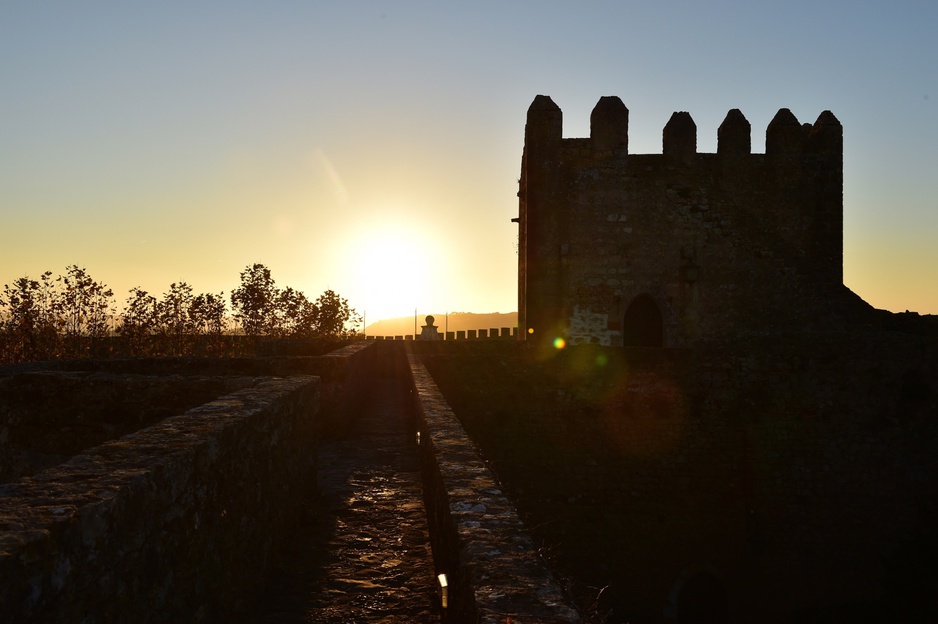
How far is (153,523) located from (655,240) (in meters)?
15.0

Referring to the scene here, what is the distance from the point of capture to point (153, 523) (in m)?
2.24

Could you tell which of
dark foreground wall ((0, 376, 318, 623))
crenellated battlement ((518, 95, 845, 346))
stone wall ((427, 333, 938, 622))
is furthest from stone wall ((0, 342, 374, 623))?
crenellated battlement ((518, 95, 845, 346))

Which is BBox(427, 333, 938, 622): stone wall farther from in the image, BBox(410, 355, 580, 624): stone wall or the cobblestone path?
BBox(410, 355, 580, 624): stone wall

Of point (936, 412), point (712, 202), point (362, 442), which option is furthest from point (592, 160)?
point (362, 442)

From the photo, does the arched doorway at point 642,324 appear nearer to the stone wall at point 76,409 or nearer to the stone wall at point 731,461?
the stone wall at point 731,461

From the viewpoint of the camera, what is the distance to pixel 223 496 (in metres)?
Result: 3.01

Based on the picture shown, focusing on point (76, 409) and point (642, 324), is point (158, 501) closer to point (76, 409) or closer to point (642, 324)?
point (76, 409)

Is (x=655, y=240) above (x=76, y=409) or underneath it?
above

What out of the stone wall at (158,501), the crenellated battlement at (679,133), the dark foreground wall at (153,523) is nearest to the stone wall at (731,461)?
the crenellated battlement at (679,133)

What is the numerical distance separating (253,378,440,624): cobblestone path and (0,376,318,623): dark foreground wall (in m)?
0.29

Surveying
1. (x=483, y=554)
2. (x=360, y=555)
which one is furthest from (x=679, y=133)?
(x=483, y=554)

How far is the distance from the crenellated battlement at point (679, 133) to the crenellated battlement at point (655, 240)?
0.08 ft

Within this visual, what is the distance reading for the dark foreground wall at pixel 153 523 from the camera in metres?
1.69

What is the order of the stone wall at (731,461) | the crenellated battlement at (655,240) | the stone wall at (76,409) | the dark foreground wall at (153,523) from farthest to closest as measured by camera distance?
the crenellated battlement at (655,240)
the stone wall at (731,461)
the stone wall at (76,409)
the dark foreground wall at (153,523)
